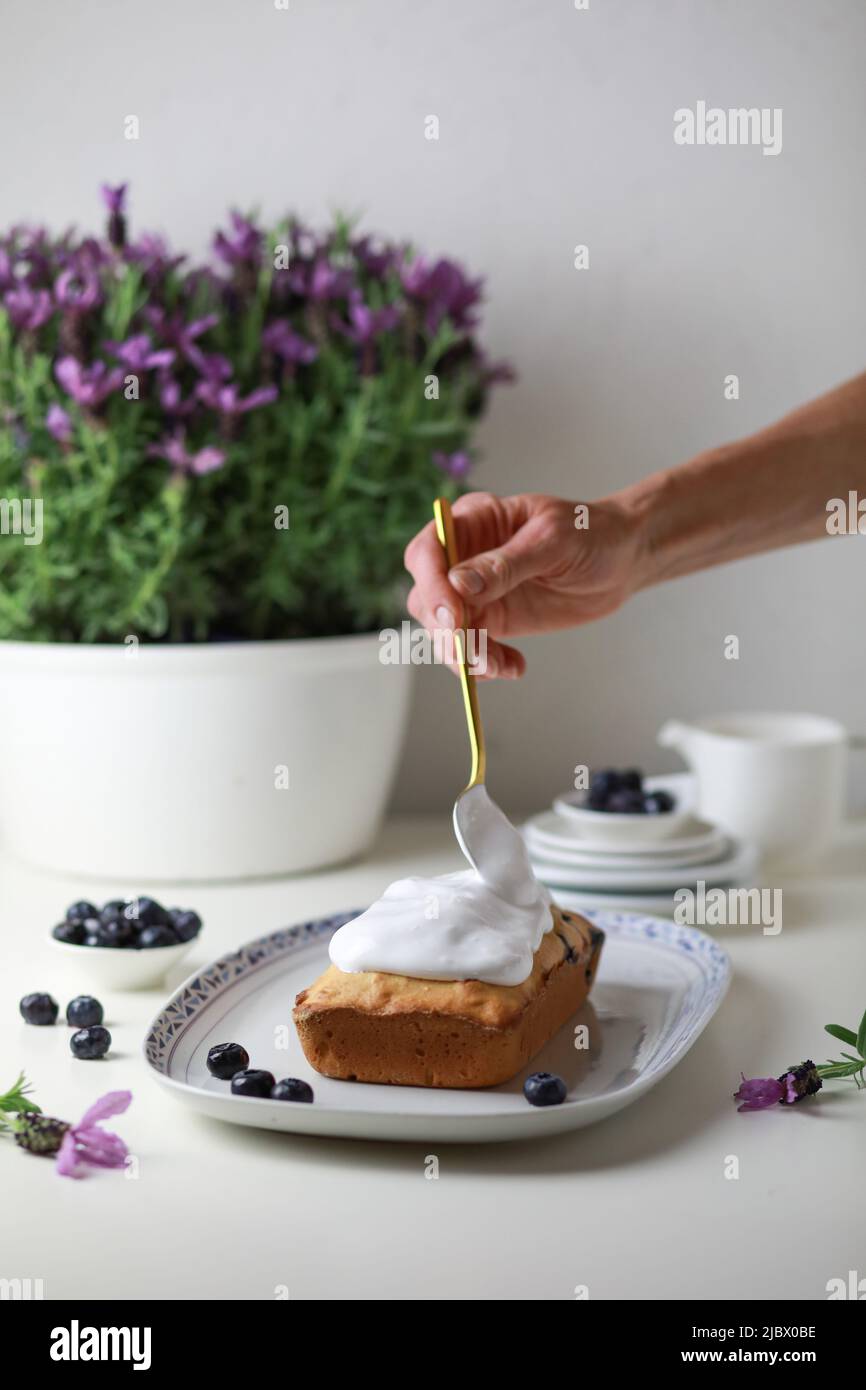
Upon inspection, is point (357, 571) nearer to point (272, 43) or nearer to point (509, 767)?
point (509, 767)

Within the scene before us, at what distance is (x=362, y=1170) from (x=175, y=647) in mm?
677

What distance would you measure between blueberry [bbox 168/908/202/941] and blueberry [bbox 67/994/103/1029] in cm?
11

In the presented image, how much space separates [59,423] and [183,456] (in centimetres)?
12

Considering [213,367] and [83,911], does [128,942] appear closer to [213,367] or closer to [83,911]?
[83,911]

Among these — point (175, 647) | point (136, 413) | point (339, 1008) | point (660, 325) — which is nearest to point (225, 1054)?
point (339, 1008)

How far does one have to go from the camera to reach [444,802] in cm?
180

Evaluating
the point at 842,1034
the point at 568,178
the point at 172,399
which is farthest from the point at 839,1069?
the point at 568,178

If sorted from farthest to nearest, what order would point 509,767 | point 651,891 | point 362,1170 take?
point 509,767
point 651,891
point 362,1170

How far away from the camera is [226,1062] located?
2.75 feet

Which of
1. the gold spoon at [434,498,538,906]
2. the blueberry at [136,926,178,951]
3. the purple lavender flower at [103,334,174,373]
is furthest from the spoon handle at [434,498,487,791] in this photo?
the purple lavender flower at [103,334,174,373]

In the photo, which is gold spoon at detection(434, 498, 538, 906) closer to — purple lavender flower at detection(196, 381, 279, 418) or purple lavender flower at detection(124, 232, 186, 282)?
purple lavender flower at detection(196, 381, 279, 418)

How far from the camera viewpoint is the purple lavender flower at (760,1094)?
0.84 m

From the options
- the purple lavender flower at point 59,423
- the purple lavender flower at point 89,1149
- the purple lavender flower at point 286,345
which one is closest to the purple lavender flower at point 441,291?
the purple lavender flower at point 286,345

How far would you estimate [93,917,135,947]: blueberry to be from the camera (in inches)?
42.2
